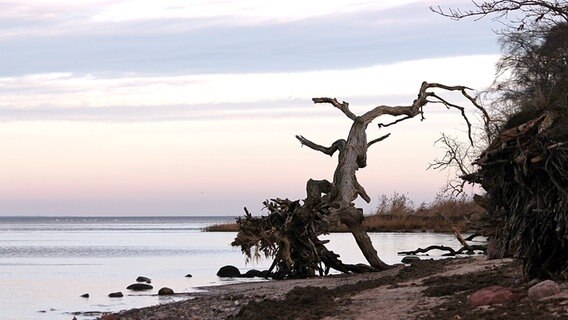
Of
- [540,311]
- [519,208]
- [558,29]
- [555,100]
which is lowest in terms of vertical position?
[540,311]

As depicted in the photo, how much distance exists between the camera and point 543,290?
1436 cm

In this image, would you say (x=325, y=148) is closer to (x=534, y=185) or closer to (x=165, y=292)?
(x=165, y=292)

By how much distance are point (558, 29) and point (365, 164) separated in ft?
26.6

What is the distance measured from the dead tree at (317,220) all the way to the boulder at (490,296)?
1022 cm

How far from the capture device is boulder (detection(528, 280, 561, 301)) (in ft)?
47.0

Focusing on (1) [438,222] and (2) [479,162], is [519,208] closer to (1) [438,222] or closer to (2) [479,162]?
(2) [479,162]

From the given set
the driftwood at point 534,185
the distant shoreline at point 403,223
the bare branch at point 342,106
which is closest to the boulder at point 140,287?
the bare branch at point 342,106

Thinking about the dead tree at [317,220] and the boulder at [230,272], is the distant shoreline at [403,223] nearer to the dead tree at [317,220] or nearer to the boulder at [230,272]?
the boulder at [230,272]

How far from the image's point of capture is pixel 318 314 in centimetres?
1666

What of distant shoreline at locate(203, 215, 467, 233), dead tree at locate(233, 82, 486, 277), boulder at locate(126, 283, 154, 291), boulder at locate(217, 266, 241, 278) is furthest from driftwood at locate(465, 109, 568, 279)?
distant shoreline at locate(203, 215, 467, 233)

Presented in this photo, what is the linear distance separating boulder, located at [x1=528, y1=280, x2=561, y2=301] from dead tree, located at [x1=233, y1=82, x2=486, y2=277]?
1105 centimetres

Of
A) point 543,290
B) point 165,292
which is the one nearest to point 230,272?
point 165,292

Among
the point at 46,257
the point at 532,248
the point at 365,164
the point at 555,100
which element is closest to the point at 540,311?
the point at 532,248

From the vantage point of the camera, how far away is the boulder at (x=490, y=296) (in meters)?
14.8
